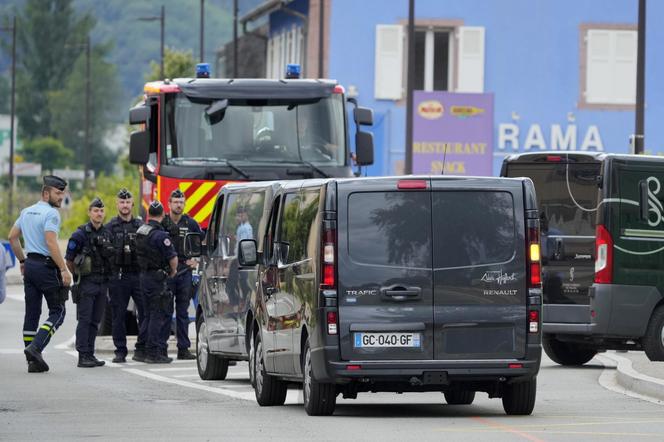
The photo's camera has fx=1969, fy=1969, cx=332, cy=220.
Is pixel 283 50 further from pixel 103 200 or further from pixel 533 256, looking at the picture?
pixel 533 256

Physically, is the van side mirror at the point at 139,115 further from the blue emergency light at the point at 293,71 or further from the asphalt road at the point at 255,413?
the asphalt road at the point at 255,413

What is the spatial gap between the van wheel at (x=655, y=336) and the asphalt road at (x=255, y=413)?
1.89 ft

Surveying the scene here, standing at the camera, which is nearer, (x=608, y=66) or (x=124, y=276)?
(x=124, y=276)

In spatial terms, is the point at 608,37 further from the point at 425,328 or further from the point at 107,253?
the point at 425,328

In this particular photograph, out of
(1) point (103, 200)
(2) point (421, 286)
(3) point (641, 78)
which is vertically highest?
(3) point (641, 78)

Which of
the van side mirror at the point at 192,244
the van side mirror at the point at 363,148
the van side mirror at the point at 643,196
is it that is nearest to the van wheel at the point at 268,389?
the van side mirror at the point at 192,244

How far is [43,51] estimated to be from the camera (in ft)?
522

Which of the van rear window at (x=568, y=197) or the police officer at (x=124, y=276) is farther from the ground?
the van rear window at (x=568, y=197)

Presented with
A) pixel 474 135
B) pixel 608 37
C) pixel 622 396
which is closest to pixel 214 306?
pixel 622 396

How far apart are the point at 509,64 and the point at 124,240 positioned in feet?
127

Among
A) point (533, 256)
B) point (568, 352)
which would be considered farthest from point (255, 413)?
point (568, 352)

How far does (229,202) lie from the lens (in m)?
19.3

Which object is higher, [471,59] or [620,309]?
[471,59]

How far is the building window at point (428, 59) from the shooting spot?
58.2 meters
